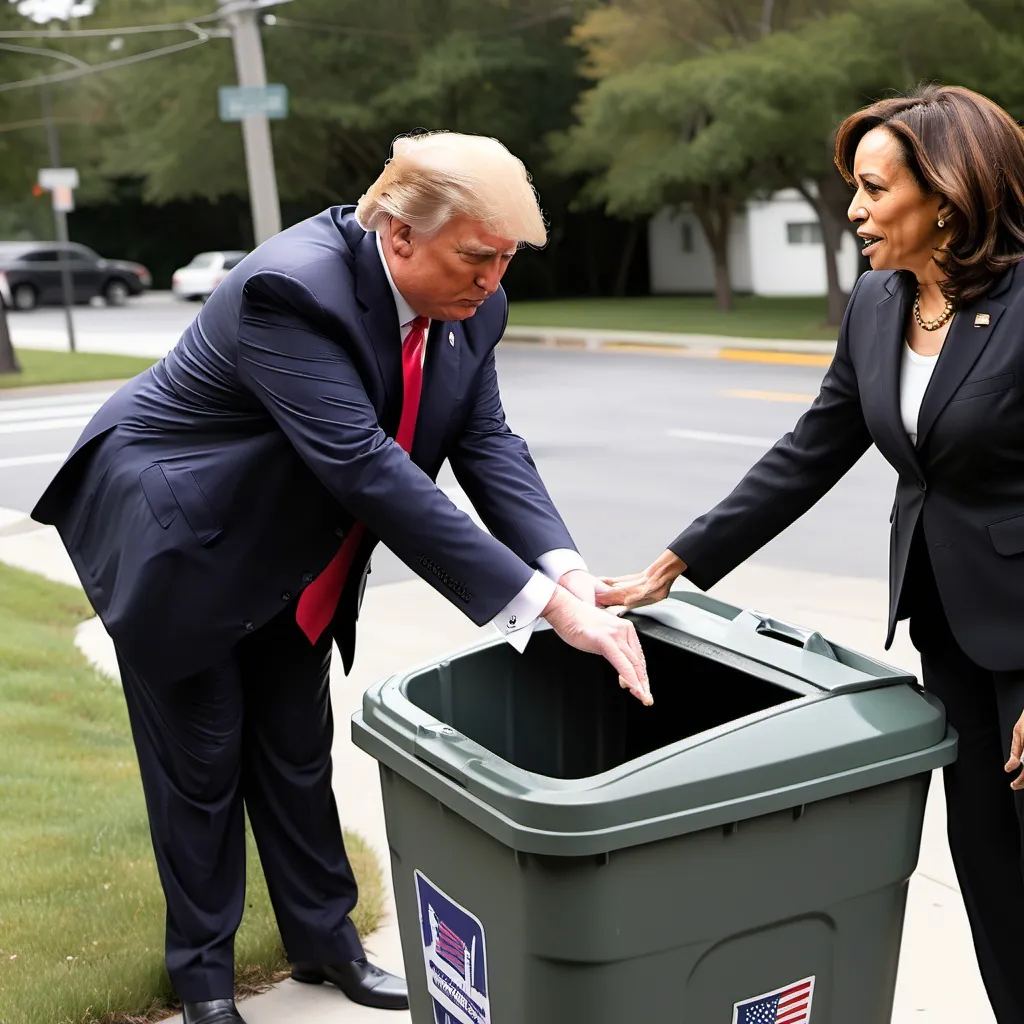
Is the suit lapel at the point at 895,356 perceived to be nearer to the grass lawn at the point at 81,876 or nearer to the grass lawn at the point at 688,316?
the grass lawn at the point at 81,876

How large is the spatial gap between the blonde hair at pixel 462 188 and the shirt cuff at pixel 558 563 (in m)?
0.59

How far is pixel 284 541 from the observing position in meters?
2.66

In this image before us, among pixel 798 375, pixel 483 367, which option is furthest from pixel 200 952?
pixel 798 375

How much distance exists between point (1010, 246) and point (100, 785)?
9.94 feet

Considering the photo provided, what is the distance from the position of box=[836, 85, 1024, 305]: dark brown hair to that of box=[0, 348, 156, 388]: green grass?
1414cm

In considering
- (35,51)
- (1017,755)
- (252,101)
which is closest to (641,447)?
(252,101)

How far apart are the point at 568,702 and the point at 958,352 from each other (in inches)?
35.6

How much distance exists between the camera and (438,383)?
2.65m

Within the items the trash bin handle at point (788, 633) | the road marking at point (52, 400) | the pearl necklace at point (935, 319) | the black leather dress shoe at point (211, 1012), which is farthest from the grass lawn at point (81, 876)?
the road marking at point (52, 400)

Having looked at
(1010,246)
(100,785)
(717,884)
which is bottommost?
(100,785)

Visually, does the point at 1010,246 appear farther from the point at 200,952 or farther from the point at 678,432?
the point at 678,432

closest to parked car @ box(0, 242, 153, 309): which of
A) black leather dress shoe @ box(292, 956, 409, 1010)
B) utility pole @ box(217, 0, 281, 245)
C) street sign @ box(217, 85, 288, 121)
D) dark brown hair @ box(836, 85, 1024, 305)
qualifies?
utility pole @ box(217, 0, 281, 245)

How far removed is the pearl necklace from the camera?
2.39 metres

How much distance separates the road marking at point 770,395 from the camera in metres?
13.0
